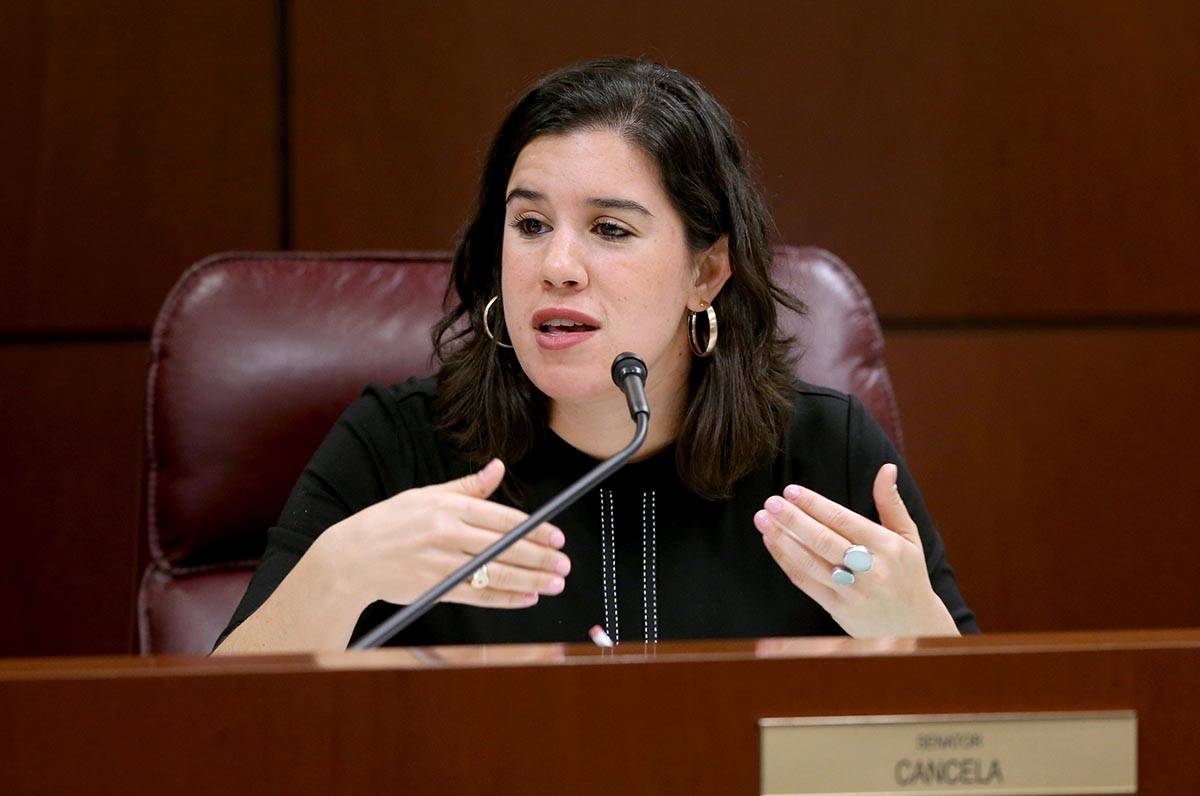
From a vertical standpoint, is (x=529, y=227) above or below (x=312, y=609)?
above

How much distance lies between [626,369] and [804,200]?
35.0 inches

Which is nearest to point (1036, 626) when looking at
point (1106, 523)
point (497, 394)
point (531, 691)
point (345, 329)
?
point (1106, 523)

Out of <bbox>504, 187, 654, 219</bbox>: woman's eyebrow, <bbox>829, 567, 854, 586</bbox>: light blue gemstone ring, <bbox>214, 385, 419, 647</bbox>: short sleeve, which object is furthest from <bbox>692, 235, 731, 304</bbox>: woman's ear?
<bbox>829, 567, 854, 586</bbox>: light blue gemstone ring

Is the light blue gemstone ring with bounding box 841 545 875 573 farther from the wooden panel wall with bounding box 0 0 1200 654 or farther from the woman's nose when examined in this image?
the wooden panel wall with bounding box 0 0 1200 654

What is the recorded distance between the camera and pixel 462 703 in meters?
0.61

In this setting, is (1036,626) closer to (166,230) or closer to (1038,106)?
(1038,106)

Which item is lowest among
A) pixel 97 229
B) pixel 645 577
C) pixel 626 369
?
pixel 645 577

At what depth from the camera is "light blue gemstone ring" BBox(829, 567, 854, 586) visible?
107 cm

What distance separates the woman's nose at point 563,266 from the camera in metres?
1.31

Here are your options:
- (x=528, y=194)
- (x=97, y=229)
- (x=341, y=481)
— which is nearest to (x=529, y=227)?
(x=528, y=194)

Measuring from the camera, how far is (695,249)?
1.43 m

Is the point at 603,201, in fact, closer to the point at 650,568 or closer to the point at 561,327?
the point at 561,327

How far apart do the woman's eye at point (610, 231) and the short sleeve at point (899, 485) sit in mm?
343

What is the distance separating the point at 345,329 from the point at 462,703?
95cm
